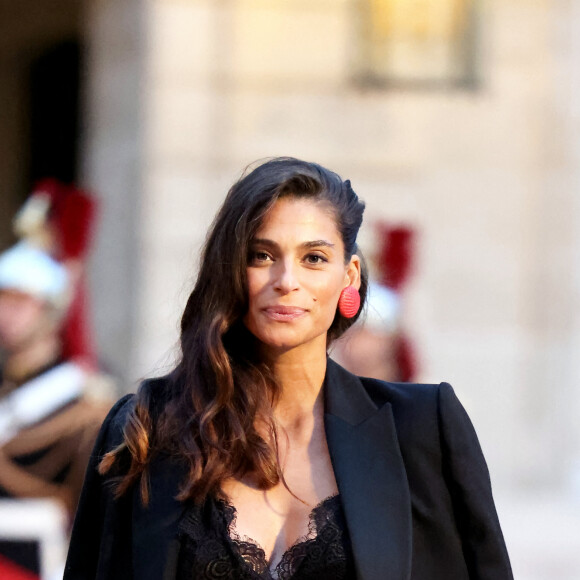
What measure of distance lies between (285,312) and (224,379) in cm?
23

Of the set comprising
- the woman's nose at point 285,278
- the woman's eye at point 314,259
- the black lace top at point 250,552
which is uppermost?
the woman's eye at point 314,259

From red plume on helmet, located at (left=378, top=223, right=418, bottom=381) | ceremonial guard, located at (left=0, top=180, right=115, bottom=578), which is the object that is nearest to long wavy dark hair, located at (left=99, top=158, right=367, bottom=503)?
ceremonial guard, located at (left=0, top=180, right=115, bottom=578)

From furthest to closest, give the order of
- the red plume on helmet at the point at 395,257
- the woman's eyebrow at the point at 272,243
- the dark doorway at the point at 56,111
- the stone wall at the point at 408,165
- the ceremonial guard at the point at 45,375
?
the dark doorway at the point at 56,111 < the stone wall at the point at 408,165 < the red plume on helmet at the point at 395,257 < the ceremonial guard at the point at 45,375 < the woman's eyebrow at the point at 272,243

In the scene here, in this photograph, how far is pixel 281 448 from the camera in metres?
2.62

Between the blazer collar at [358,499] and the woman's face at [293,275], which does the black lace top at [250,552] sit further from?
the woman's face at [293,275]

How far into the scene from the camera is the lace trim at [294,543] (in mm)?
2406

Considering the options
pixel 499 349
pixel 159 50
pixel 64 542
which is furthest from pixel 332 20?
pixel 64 542

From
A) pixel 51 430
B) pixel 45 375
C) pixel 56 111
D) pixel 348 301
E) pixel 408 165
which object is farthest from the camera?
pixel 56 111

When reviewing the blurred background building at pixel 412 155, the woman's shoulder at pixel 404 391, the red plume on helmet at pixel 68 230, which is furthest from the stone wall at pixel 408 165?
the woman's shoulder at pixel 404 391

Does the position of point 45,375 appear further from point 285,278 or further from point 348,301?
point 285,278

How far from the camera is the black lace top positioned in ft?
7.86

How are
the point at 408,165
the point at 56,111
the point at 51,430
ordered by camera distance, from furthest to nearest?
the point at 56,111, the point at 408,165, the point at 51,430

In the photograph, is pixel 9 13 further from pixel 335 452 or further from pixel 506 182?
pixel 335 452

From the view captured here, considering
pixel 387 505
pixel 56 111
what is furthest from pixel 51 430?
pixel 56 111
